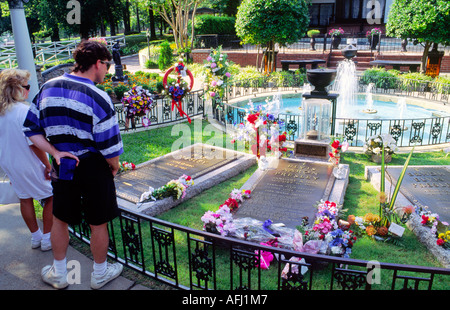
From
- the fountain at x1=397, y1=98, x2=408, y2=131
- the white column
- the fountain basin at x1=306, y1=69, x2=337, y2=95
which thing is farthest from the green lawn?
the fountain at x1=397, y1=98, x2=408, y2=131

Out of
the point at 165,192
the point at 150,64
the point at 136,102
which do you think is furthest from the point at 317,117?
the point at 150,64

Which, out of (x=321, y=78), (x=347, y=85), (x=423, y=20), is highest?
(x=423, y=20)

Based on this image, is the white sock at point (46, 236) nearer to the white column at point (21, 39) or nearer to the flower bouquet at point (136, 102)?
the white column at point (21, 39)

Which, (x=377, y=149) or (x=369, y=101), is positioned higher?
(x=377, y=149)

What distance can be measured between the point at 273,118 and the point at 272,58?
1202cm

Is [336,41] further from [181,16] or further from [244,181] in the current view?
[244,181]

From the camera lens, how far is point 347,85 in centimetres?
1686

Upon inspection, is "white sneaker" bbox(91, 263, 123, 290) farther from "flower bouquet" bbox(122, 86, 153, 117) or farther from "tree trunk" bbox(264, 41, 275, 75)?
"tree trunk" bbox(264, 41, 275, 75)

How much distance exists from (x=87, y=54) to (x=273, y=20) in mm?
14976

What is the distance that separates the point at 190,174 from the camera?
23.2 ft

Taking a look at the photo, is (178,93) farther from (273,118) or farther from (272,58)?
(272,58)

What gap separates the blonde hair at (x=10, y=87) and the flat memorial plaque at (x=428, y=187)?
577 centimetres

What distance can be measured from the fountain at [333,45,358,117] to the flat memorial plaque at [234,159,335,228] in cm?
663
